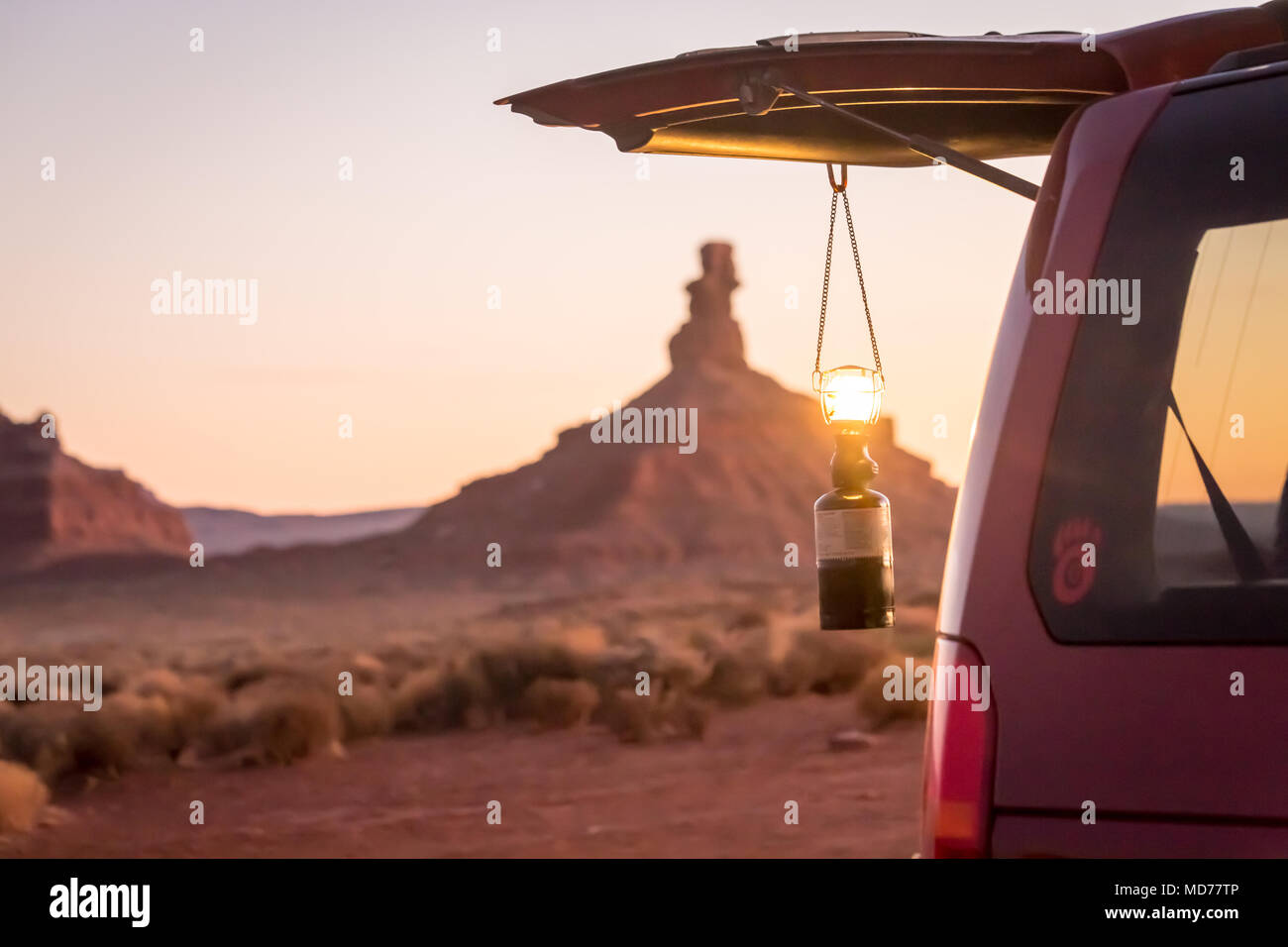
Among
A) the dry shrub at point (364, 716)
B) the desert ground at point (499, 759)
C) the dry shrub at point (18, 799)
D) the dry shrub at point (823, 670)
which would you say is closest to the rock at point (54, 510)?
the desert ground at point (499, 759)

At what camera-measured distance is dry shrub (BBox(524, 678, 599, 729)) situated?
17.9m

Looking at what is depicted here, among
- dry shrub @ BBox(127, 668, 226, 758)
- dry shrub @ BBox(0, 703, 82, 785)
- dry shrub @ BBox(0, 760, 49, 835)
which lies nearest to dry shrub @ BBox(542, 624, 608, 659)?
dry shrub @ BBox(127, 668, 226, 758)

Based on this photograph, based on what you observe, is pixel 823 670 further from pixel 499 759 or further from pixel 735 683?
pixel 499 759

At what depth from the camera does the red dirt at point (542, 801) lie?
37.1 feet

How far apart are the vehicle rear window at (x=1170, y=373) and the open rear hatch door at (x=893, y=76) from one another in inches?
21.7

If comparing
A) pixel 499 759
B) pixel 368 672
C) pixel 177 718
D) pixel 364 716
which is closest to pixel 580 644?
pixel 368 672

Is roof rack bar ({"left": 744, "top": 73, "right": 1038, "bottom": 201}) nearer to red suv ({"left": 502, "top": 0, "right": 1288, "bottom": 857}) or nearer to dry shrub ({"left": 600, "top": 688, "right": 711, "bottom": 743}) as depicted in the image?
red suv ({"left": 502, "top": 0, "right": 1288, "bottom": 857})

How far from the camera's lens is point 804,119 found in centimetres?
366

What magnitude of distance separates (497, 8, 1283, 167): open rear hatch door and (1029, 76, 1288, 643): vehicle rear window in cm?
55

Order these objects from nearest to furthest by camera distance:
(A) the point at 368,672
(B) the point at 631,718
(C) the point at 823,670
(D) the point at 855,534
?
(D) the point at 855,534 < (B) the point at 631,718 < (C) the point at 823,670 < (A) the point at 368,672

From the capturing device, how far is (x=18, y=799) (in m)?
13.3

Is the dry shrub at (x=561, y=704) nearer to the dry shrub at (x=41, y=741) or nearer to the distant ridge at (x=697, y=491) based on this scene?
the dry shrub at (x=41, y=741)

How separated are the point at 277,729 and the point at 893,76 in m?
14.7
